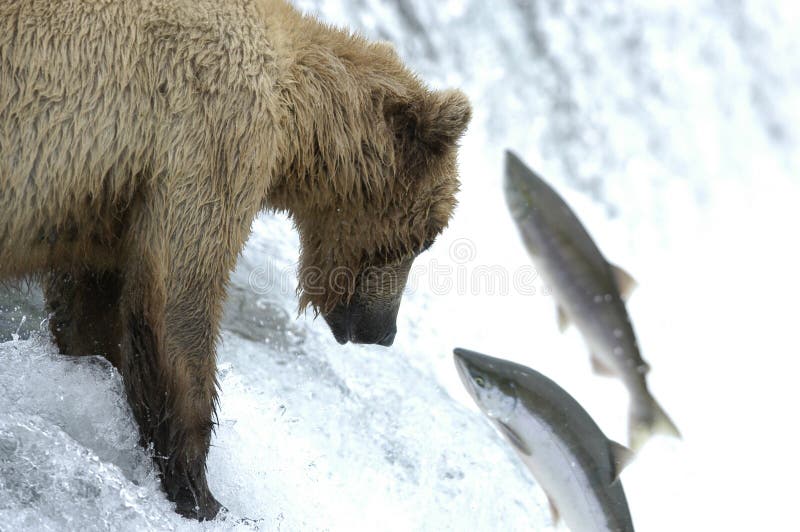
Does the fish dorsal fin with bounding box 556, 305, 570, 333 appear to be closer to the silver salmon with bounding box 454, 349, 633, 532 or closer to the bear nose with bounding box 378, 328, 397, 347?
the silver salmon with bounding box 454, 349, 633, 532

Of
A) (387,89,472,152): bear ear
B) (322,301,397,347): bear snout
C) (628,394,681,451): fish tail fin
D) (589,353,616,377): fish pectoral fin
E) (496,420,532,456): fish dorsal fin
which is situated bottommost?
(322,301,397,347): bear snout

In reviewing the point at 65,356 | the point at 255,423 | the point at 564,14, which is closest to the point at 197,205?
the point at 65,356

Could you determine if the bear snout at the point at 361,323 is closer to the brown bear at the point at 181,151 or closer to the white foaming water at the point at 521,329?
the brown bear at the point at 181,151

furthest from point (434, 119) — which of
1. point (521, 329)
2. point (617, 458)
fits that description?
point (521, 329)

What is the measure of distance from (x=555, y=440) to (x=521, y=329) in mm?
4255

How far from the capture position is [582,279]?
152 inches

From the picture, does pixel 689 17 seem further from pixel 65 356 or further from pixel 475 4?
pixel 65 356

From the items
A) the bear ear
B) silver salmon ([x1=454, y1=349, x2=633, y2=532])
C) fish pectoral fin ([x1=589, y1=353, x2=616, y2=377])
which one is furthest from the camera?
the bear ear

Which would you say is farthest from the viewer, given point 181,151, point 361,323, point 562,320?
point 361,323

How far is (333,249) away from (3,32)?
1642mm

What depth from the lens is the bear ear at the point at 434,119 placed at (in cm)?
435

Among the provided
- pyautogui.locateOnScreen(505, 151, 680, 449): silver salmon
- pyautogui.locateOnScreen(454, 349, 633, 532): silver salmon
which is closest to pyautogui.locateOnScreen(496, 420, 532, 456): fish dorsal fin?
pyautogui.locateOnScreen(454, 349, 633, 532): silver salmon

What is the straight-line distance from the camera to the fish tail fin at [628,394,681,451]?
3906 millimetres

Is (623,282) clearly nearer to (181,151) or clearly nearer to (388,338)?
(388,338)
